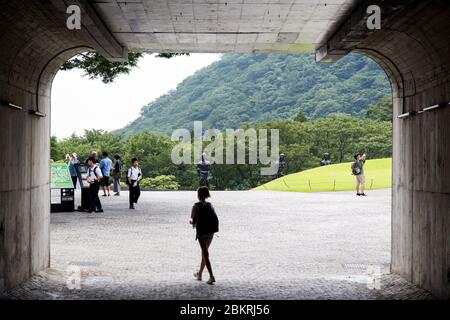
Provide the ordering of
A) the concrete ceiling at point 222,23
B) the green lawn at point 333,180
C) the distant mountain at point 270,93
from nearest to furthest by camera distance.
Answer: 1. the concrete ceiling at point 222,23
2. the green lawn at point 333,180
3. the distant mountain at point 270,93

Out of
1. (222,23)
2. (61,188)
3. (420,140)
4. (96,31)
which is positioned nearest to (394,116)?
(420,140)

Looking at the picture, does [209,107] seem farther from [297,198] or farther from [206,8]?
[206,8]

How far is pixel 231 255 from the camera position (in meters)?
14.6

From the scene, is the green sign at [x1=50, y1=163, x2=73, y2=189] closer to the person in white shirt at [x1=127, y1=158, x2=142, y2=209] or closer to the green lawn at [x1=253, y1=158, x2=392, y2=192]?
the person in white shirt at [x1=127, y1=158, x2=142, y2=209]

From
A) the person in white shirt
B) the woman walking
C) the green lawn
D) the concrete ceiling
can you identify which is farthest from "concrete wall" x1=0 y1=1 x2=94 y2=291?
the green lawn

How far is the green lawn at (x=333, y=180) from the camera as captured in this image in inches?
1615

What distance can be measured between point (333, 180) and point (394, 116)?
33.3 meters

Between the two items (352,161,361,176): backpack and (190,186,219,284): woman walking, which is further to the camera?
(352,161,361,176): backpack

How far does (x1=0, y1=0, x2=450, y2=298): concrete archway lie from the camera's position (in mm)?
8930

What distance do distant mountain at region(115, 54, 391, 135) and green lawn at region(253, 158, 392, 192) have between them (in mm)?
43155

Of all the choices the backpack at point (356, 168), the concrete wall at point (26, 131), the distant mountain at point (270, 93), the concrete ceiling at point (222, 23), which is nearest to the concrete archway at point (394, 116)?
the concrete wall at point (26, 131)

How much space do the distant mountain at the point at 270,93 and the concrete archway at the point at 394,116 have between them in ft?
284

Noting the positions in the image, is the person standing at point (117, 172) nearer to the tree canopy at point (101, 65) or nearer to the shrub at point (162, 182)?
the tree canopy at point (101, 65)
